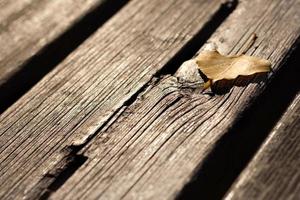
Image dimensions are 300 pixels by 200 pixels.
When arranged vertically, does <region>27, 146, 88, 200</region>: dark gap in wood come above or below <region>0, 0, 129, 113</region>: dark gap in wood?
below

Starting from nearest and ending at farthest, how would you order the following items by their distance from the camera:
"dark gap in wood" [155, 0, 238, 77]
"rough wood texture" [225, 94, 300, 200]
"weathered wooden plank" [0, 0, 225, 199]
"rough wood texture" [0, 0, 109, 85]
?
"rough wood texture" [225, 94, 300, 200]
"weathered wooden plank" [0, 0, 225, 199]
"dark gap in wood" [155, 0, 238, 77]
"rough wood texture" [0, 0, 109, 85]

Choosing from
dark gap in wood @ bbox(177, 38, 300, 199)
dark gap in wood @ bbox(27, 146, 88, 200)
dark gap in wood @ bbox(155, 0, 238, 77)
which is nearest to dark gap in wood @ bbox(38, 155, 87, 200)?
dark gap in wood @ bbox(27, 146, 88, 200)

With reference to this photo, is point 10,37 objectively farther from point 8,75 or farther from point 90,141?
point 90,141

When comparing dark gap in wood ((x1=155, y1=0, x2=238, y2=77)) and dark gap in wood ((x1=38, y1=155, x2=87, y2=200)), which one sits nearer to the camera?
dark gap in wood ((x1=38, y1=155, x2=87, y2=200))

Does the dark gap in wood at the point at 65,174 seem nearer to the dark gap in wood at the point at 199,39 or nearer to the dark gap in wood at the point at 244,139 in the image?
the dark gap in wood at the point at 244,139

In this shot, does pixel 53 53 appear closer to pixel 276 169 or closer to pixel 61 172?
pixel 61 172

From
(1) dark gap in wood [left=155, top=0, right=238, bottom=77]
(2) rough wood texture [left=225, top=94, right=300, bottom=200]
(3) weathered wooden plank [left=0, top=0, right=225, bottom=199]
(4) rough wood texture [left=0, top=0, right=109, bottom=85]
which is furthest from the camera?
(4) rough wood texture [left=0, top=0, right=109, bottom=85]

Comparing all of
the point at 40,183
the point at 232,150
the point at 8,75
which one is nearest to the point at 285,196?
the point at 232,150

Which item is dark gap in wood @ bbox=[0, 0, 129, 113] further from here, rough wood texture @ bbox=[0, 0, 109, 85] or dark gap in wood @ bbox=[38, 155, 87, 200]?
dark gap in wood @ bbox=[38, 155, 87, 200]

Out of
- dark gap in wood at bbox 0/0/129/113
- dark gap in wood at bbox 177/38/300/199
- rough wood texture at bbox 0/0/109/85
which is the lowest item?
dark gap in wood at bbox 177/38/300/199
